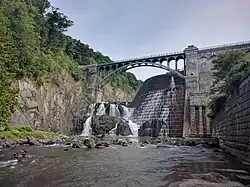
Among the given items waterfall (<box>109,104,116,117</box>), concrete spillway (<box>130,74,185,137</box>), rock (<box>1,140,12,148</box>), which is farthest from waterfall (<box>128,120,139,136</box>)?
rock (<box>1,140,12,148</box>)

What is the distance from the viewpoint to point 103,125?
39.1 metres

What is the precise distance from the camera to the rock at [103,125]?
127 feet

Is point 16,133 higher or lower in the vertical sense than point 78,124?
lower

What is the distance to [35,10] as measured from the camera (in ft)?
142

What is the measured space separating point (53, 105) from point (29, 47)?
9.37 meters

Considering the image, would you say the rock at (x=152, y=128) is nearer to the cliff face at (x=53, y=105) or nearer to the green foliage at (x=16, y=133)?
the cliff face at (x=53, y=105)

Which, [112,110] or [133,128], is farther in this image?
[112,110]

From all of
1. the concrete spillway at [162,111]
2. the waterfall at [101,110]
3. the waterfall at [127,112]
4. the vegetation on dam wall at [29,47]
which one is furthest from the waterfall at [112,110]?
the vegetation on dam wall at [29,47]

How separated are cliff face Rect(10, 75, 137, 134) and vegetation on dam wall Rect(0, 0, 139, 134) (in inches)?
51.5

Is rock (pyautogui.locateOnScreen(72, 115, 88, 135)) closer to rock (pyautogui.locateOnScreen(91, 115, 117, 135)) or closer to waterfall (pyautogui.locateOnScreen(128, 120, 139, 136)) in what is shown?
rock (pyautogui.locateOnScreen(91, 115, 117, 135))

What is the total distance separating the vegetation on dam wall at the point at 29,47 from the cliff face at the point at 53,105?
1308 millimetres

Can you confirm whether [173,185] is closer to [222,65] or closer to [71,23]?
[222,65]

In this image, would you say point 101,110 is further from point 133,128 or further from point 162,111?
point 162,111

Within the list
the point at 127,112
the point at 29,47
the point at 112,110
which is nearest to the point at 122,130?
the point at 112,110
